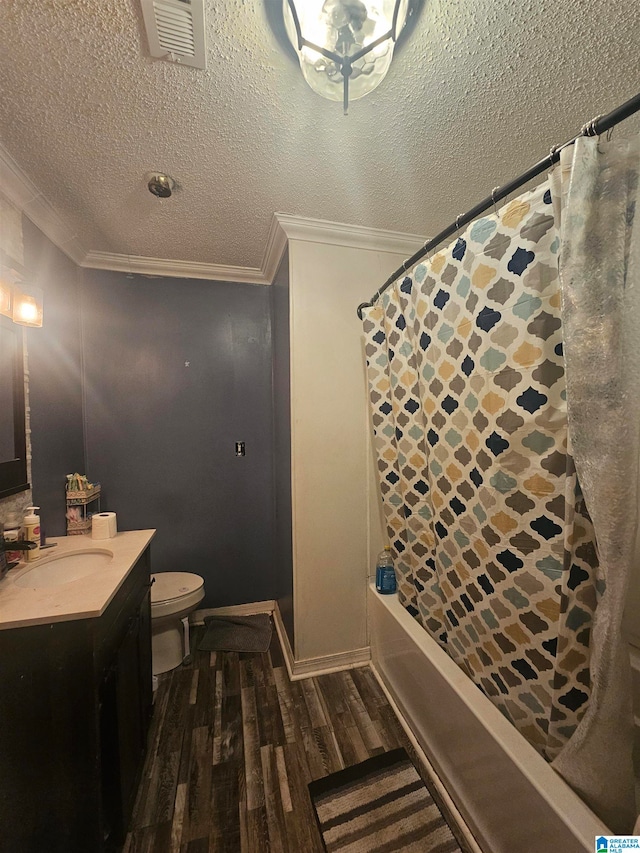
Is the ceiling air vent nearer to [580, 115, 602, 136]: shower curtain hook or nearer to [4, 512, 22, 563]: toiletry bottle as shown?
[580, 115, 602, 136]: shower curtain hook

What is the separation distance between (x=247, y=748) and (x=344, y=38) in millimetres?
2393

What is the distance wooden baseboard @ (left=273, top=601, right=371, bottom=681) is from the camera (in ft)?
5.65

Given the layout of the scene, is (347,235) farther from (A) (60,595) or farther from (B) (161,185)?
(A) (60,595)

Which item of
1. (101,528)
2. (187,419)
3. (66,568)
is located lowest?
(66,568)

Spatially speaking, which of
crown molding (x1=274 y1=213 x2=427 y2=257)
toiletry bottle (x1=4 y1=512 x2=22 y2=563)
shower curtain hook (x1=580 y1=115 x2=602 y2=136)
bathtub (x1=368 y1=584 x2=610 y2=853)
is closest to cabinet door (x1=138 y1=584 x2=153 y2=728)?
toiletry bottle (x1=4 y1=512 x2=22 y2=563)

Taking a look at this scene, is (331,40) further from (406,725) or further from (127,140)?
(406,725)

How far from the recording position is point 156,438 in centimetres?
211

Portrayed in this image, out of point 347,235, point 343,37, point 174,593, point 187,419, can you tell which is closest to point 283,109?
point 343,37

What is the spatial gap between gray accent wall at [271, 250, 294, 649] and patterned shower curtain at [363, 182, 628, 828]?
2.43ft

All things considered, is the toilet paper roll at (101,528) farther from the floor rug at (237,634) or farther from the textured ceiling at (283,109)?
the textured ceiling at (283,109)

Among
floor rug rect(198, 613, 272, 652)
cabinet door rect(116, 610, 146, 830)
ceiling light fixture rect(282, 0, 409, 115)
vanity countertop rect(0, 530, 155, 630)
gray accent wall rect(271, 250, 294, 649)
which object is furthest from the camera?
floor rug rect(198, 613, 272, 652)

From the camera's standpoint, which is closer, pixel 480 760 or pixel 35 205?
pixel 480 760

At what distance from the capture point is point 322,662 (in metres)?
1.76

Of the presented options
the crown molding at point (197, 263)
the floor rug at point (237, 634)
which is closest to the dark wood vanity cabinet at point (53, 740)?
the floor rug at point (237, 634)
